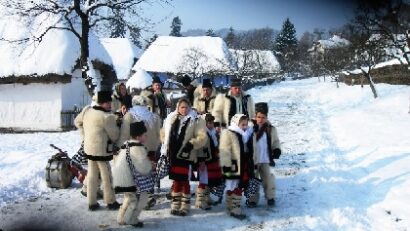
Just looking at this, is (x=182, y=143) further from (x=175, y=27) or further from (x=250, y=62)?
(x=175, y=27)

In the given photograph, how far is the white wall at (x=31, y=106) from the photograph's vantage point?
20.8 meters

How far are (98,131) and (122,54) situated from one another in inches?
1748

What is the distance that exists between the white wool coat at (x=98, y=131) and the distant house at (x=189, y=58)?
3301 centimetres

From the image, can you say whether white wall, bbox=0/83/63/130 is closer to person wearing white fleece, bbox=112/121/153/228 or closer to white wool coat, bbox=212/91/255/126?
white wool coat, bbox=212/91/255/126

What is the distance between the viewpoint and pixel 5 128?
21.1 metres

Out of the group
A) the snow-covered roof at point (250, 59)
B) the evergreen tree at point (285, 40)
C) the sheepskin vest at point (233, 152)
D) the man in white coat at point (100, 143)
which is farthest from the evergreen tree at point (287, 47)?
the man in white coat at point (100, 143)

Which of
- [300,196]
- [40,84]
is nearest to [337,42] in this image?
[40,84]

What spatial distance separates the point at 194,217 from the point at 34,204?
2733 millimetres

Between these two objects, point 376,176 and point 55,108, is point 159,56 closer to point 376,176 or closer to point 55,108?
point 55,108

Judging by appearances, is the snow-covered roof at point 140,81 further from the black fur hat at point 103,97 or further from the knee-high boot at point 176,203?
the knee-high boot at point 176,203

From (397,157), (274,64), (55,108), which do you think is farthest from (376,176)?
(274,64)

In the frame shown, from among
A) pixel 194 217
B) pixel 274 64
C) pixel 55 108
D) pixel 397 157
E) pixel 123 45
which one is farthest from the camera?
pixel 274 64

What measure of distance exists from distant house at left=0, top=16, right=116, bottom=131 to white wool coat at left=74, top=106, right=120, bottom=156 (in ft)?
45.4

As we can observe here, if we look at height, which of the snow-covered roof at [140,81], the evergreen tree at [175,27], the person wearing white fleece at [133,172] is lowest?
the person wearing white fleece at [133,172]
